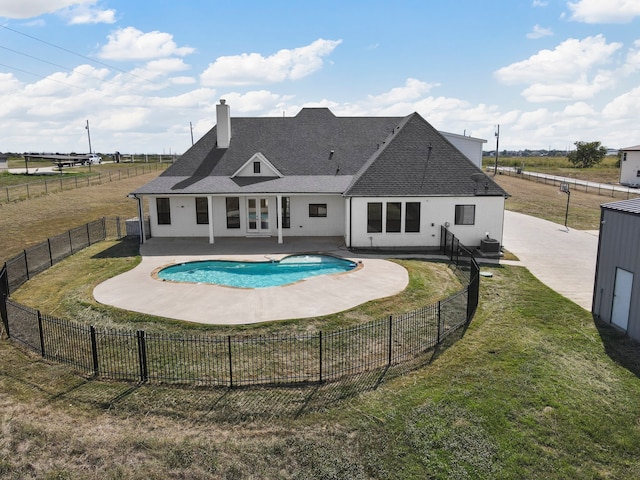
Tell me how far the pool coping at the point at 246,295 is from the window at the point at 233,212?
5233 millimetres

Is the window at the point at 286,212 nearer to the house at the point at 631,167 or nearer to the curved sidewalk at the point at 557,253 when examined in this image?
the curved sidewalk at the point at 557,253

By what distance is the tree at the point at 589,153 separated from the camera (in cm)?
8962

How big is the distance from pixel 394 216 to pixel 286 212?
251 inches

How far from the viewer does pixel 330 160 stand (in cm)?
2934

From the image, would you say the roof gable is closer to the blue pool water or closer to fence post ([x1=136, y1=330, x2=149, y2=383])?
the blue pool water

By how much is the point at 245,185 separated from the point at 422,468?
2049 centimetres

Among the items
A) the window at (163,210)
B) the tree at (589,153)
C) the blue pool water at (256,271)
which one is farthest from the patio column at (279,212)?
the tree at (589,153)

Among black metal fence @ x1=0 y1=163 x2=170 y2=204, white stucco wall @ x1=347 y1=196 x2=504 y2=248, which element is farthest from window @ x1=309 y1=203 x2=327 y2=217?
black metal fence @ x1=0 y1=163 x2=170 y2=204

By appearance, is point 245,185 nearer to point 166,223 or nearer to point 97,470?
point 166,223

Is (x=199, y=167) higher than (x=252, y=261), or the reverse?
(x=199, y=167)

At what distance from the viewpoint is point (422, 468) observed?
8.02 metres

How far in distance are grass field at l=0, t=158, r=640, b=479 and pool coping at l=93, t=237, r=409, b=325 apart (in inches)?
159

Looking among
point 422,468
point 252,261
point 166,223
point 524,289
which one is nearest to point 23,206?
point 166,223

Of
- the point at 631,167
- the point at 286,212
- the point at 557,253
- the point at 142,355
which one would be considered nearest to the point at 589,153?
the point at 631,167
